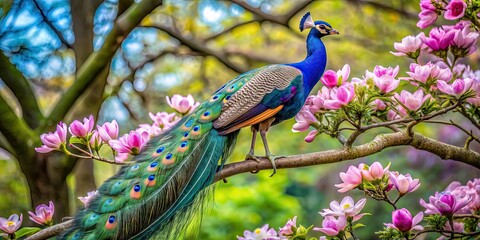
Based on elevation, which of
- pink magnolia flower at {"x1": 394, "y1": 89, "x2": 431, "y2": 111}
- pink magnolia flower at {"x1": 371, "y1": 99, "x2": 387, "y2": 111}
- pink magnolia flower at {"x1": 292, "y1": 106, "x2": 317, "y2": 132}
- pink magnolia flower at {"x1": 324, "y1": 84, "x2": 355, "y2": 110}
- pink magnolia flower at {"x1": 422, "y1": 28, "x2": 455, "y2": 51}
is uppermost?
pink magnolia flower at {"x1": 324, "y1": 84, "x2": 355, "y2": 110}

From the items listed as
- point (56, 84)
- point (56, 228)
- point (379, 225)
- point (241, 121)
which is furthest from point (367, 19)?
point (56, 228)

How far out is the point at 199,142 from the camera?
199cm

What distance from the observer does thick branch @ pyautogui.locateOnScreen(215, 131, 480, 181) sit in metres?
1.72

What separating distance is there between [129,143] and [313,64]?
758 mm

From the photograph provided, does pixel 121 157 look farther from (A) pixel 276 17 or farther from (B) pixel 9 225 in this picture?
(A) pixel 276 17

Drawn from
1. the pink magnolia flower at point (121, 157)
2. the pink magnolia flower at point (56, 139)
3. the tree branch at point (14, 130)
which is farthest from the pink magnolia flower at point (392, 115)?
the tree branch at point (14, 130)

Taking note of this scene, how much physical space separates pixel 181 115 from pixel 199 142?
33cm

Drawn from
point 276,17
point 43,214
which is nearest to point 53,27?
point 276,17

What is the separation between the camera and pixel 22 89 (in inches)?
114

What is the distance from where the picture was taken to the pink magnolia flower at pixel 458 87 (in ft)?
5.41

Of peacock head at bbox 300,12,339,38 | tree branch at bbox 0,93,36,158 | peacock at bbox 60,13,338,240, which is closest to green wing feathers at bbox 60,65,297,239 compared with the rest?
peacock at bbox 60,13,338,240

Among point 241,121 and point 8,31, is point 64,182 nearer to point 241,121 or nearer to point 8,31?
point 8,31

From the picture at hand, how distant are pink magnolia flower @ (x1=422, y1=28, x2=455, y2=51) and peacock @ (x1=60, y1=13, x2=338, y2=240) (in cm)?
47

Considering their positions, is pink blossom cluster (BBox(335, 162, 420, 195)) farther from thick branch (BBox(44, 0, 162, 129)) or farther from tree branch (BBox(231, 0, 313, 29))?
tree branch (BBox(231, 0, 313, 29))
